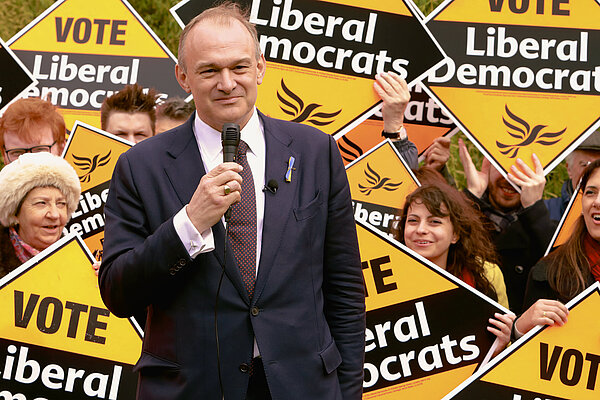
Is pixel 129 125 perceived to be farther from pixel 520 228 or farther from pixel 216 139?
pixel 216 139

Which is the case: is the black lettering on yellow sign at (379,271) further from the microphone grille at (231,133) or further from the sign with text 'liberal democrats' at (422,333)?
the microphone grille at (231,133)

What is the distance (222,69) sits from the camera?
84.5 inches

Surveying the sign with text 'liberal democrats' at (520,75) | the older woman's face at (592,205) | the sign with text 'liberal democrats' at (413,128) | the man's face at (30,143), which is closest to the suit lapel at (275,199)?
the older woman's face at (592,205)

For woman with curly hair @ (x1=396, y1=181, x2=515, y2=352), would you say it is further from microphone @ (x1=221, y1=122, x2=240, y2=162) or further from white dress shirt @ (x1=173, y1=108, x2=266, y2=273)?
microphone @ (x1=221, y1=122, x2=240, y2=162)

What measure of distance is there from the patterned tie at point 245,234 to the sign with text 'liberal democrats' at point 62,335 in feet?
4.70

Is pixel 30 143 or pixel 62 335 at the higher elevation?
pixel 30 143

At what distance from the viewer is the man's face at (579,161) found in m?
4.88

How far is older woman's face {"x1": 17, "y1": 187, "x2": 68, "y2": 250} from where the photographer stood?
3.94 metres

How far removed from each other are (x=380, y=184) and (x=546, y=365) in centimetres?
130

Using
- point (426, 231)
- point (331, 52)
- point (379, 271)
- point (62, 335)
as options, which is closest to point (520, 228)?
point (426, 231)

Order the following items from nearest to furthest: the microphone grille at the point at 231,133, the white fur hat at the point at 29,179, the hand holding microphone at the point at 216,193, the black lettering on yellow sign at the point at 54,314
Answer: the hand holding microphone at the point at 216,193 → the microphone grille at the point at 231,133 → the black lettering on yellow sign at the point at 54,314 → the white fur hat at the point at 29,179

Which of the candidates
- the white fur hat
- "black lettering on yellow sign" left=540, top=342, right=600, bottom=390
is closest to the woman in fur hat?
the white fur hat

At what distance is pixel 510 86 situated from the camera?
4453mm

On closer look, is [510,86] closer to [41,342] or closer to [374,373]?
[374,373]
